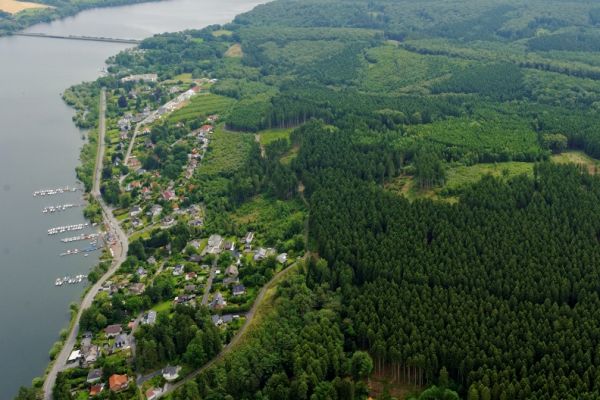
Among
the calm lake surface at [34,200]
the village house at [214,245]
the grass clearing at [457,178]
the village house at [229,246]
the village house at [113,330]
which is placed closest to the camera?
the village house at [113,330]

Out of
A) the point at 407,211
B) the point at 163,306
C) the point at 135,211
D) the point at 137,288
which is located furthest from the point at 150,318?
the point at 407,211

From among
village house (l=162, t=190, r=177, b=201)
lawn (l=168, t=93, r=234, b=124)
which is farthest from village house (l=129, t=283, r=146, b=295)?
lawn (l=168, t=93, r=234, b=124)

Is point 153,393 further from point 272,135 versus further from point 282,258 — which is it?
point 272,135

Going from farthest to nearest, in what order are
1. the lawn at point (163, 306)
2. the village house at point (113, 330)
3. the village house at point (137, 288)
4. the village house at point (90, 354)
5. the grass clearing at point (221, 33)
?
the grass clearing at point (221, 33), the village house at point (137, 288), the lawn at point (163, 306), the village house at point (113, 330), the village house at point (90, 354)

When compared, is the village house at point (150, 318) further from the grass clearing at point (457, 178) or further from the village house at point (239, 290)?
the grass clearing at point (457, 178)

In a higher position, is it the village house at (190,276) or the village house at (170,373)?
the village house at (190,276)

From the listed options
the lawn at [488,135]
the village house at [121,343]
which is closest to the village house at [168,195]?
the village house at [121,343]

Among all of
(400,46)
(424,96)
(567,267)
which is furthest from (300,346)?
(400,46)
